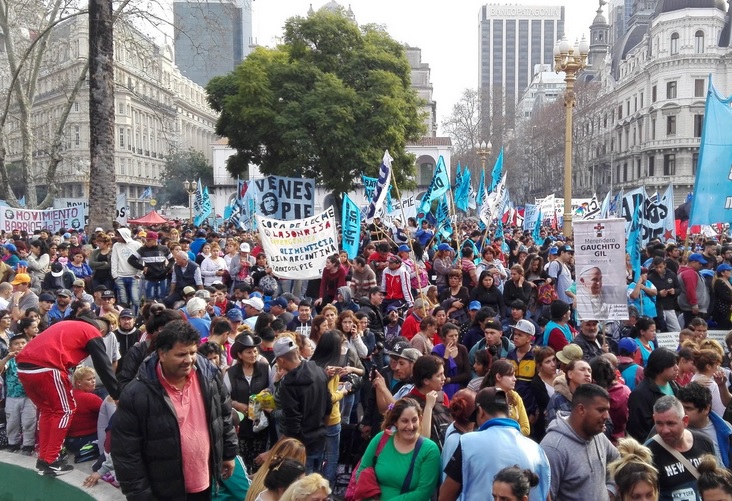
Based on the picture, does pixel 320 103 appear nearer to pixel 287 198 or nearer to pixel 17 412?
pixel 287 198

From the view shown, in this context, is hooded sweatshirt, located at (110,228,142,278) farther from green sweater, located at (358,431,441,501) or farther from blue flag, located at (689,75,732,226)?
green sweater, located at (358,431,441,501)

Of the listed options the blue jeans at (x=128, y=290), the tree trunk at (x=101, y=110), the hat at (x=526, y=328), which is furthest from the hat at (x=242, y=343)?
the tree trunk at (x=101, y=110)

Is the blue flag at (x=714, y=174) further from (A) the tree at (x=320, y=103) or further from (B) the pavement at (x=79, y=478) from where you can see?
(A) the tree at (x=320, y=103)

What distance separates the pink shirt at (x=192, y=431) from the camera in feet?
13.3

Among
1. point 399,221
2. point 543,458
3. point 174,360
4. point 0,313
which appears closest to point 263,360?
point 174,360

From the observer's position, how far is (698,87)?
192 feet

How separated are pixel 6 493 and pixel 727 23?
6431 cm

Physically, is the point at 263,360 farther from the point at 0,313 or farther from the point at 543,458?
the point at 0,313

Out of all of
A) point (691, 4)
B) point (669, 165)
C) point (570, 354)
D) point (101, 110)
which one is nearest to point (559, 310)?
point (570, 354)

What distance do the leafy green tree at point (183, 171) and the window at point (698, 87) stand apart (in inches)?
1657

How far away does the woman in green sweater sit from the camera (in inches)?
157

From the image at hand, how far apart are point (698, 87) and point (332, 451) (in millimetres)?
61304

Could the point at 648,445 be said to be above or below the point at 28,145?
below

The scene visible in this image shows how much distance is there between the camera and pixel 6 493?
607 centimetres
